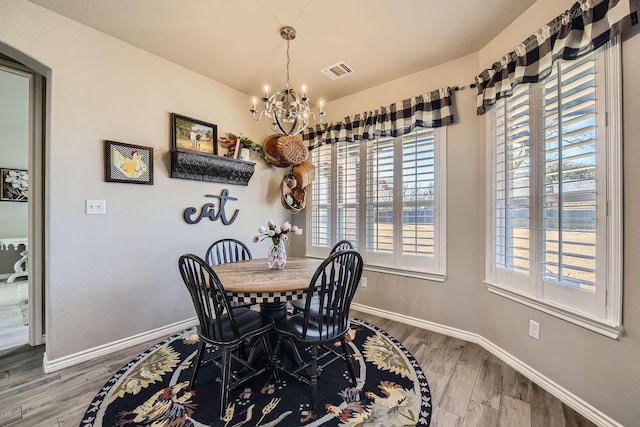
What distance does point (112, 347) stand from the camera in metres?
2.29

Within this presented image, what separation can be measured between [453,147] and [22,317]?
5083mm

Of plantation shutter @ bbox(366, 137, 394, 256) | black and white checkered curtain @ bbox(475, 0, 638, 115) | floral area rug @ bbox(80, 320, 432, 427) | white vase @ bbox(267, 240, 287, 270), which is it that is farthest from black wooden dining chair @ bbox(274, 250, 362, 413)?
black and white checkered curtain @ bbox(475, 0, 638, 115)

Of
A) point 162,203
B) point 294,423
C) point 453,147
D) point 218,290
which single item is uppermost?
point 453,147

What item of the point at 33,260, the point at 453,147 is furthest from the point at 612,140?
the point at 33,260

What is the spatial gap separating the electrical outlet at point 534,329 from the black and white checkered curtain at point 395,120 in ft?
6.05

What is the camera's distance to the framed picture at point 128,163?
2256mm

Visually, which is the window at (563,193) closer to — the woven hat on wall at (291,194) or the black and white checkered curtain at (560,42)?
the black and white checkered curtain at (560,42)

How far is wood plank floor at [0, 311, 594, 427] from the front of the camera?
60.6 inches

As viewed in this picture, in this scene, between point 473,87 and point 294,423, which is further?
point 473,87

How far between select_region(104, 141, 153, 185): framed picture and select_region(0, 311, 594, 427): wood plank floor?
153 cm

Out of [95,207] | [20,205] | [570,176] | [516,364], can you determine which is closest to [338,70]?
[570,176]

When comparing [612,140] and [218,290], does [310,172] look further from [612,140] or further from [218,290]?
[612,140]

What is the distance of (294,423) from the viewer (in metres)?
1.48

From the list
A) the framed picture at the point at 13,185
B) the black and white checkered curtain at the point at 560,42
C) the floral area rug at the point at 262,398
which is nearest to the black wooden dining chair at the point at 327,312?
the floral area rug at the point at 262,398
